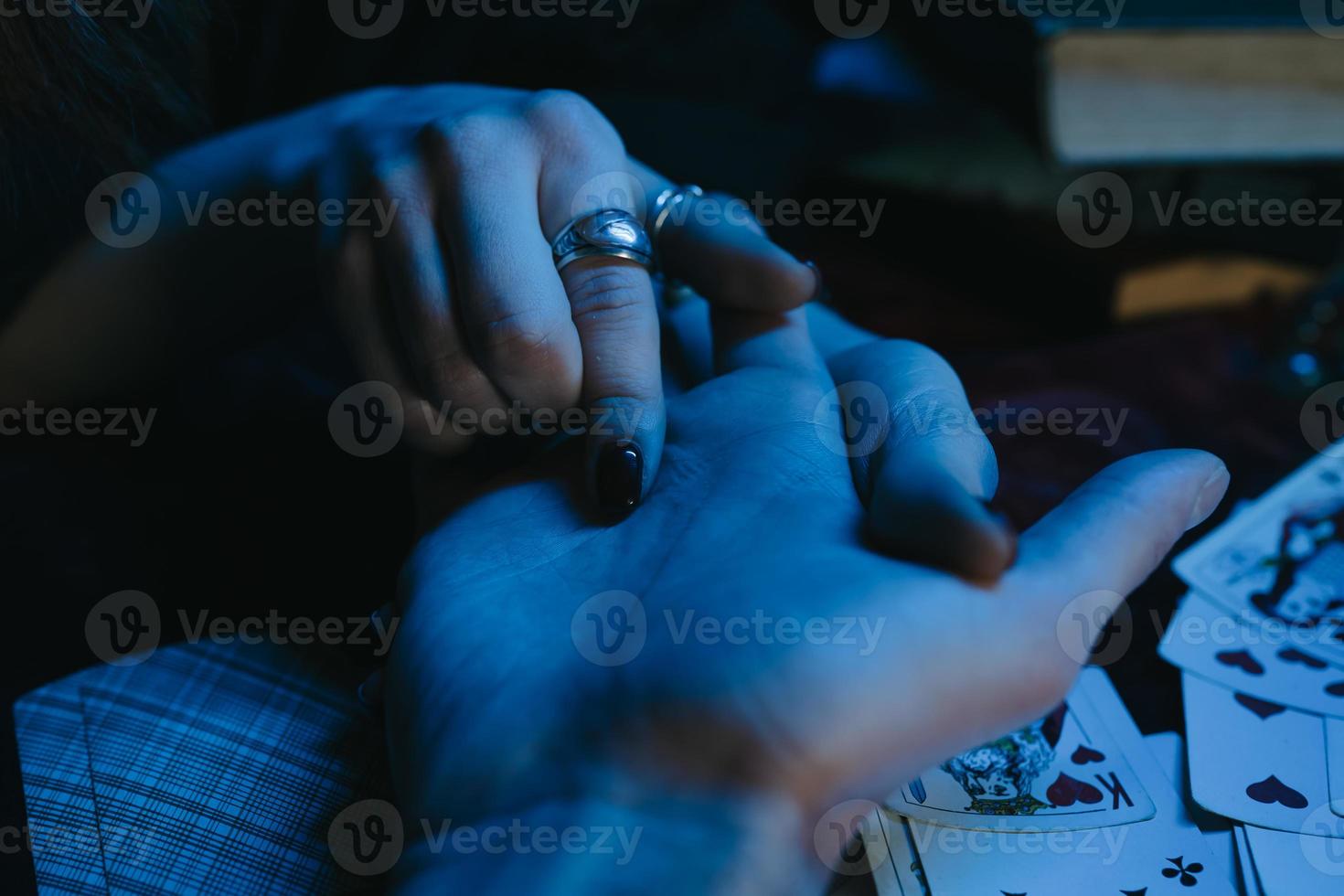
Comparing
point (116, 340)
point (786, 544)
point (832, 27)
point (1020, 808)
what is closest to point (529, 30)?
point (832, 27)

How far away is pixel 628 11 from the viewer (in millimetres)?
1500

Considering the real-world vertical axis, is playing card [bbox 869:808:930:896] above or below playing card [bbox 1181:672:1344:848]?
above

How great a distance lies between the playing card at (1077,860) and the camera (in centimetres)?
67

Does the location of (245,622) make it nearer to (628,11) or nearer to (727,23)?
(628,11)

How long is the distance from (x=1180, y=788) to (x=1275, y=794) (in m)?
0.07
